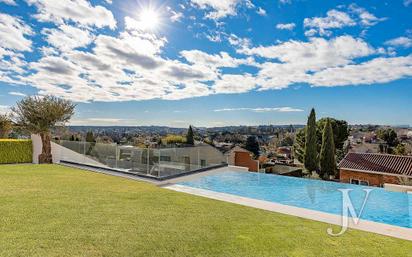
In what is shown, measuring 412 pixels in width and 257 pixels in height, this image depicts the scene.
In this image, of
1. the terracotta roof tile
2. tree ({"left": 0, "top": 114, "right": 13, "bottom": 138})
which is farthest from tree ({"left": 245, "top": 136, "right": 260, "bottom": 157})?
tree ({"left": 0, "top": 114, "right": 13, "bottom": 138})

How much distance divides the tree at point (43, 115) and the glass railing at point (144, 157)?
37.1 inches

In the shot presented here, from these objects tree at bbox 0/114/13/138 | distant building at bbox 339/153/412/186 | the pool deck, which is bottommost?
distant building at bbox 339/153/412/186

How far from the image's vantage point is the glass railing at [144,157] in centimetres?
1214

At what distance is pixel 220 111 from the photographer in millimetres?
40188

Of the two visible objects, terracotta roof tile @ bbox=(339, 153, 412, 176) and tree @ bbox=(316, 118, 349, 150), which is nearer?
terracotta roof tile @ bbox=(339, 153, 412, 176)

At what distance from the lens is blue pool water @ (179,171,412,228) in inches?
363

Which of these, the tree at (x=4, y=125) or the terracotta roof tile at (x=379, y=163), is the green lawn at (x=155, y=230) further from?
the terracotta roof tile at (x=379, y=163)

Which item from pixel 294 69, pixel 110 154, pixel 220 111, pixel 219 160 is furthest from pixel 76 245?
pixel 220 111

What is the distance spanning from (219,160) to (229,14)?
862 centimetres

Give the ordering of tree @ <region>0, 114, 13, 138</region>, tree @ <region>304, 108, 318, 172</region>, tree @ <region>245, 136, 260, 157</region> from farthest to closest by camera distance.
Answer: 1. tree @ <region>245, 136, 260, 157</region>
2. tree @ <region>304, 108, 318, 172</region>
3. tree @ <region>0, 114, 13, 138</region>

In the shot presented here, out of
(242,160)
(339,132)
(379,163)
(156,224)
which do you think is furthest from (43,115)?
(339,132)

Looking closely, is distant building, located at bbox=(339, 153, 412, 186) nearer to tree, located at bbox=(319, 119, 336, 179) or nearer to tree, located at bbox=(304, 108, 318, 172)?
tree, located at bbox=(319, 119, 336, 179)

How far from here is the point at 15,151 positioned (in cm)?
1590

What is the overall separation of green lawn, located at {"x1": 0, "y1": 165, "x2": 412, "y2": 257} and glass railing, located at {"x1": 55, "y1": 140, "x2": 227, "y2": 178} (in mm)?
3785
